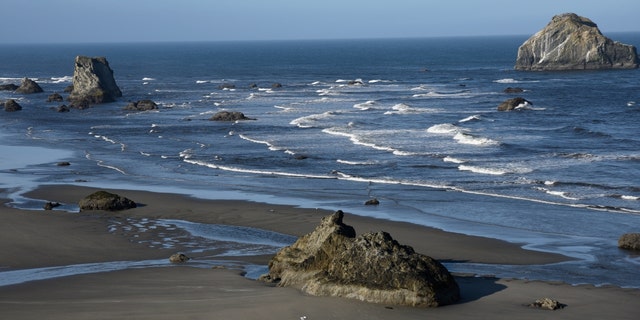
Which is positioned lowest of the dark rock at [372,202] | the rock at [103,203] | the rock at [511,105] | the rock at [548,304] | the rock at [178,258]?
the rock at [511,105]

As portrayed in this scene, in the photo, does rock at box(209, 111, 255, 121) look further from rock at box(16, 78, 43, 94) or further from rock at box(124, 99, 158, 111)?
rock at box(16, 78, 43, 94)

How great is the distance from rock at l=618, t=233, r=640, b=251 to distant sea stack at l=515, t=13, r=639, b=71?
104609 mm

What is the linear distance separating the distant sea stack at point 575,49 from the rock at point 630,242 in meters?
105

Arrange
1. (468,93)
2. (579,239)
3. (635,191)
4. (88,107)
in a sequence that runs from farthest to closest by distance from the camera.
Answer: (468,93)
(88,107)
(635,191)
(579,239)

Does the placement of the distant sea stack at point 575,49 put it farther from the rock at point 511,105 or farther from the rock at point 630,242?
the rock at point 630,242

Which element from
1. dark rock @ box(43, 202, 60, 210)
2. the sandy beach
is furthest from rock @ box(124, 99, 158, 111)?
the sandy beach

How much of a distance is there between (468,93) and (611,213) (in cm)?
6310

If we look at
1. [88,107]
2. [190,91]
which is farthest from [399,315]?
[190,91]

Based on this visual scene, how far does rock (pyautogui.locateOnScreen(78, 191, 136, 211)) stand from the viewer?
32.7 m

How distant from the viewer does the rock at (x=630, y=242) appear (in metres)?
25.5

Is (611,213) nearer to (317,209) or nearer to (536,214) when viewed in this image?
(536,214)

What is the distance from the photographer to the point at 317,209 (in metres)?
32.9

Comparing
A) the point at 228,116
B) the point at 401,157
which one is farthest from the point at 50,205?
the point at 228,116

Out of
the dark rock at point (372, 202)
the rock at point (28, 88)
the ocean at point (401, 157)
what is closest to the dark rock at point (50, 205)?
the ocean at point (401, 157)
